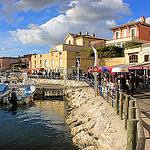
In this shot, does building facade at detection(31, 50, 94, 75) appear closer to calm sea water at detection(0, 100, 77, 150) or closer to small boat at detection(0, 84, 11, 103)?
small boat at detection(0, 84, 11, 103)

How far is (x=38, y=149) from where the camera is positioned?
8.64 metres

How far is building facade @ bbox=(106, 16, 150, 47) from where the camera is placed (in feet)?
127

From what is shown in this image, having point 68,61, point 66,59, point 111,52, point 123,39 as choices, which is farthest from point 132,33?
point 66,59

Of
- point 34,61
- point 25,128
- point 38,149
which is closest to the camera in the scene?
point 38,149

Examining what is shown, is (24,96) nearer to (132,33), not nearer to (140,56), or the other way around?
(140,56)

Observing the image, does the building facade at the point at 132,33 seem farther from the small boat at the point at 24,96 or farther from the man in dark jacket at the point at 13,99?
the man in dark jacket at the point at 13,99

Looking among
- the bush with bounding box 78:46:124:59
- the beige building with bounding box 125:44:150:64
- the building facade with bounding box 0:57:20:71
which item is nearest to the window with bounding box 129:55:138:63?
the beige building with bounding box 125:44:150:64

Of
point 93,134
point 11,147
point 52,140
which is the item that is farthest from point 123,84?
point 11,147

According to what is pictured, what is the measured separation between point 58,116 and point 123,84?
6221 mm

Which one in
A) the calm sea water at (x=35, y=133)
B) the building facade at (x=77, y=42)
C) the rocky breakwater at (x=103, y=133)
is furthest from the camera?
the building facade at (x=77, y=42)

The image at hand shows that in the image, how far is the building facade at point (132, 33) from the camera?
127 feet

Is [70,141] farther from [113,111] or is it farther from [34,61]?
[34,61]

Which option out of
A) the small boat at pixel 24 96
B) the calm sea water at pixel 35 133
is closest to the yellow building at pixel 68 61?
the small boat at pixel 24 96

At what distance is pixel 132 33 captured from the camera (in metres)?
39.8
